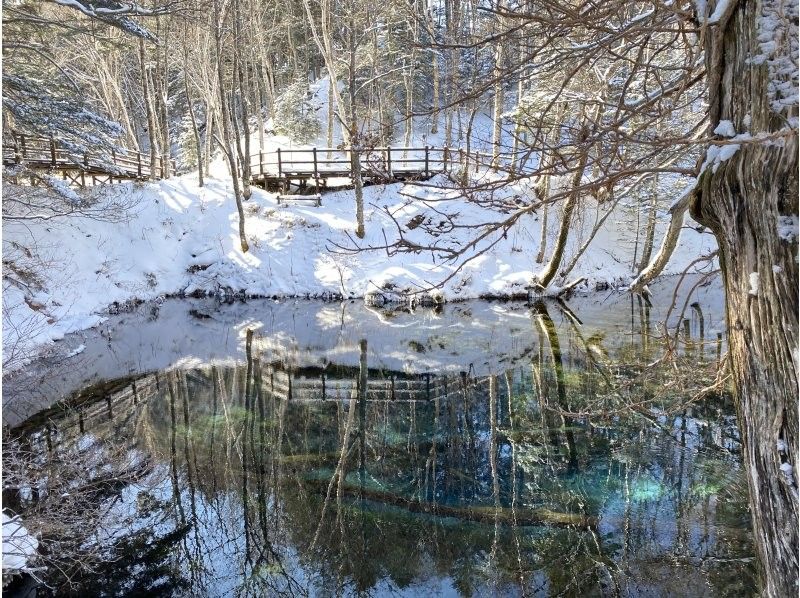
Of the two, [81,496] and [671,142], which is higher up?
[671,142]

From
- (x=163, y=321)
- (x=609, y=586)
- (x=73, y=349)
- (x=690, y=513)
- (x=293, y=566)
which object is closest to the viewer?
(x=609, y=586)

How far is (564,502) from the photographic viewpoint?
667 centimetres

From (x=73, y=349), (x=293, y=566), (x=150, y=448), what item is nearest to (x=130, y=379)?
(x=73, y=349)

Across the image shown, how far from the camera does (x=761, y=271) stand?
222 centimetres

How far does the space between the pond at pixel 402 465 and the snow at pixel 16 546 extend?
623mm

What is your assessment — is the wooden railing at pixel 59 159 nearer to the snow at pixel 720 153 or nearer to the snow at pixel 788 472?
the snow at pixel 720 153

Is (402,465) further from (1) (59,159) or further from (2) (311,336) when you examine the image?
(1) (59,159)

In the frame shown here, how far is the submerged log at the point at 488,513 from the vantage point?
20.7 ft

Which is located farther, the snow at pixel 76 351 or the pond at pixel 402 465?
the snow at pixel 76 351

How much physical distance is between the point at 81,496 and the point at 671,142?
6918 mm

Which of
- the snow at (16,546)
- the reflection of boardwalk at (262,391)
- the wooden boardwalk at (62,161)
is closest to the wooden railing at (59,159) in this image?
the wooden boardwalk at (62,161)

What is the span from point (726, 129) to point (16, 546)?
6018 mm

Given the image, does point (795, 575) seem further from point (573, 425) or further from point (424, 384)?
point (424, 384)

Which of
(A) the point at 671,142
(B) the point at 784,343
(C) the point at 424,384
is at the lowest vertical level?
(C) the point at 424,384
